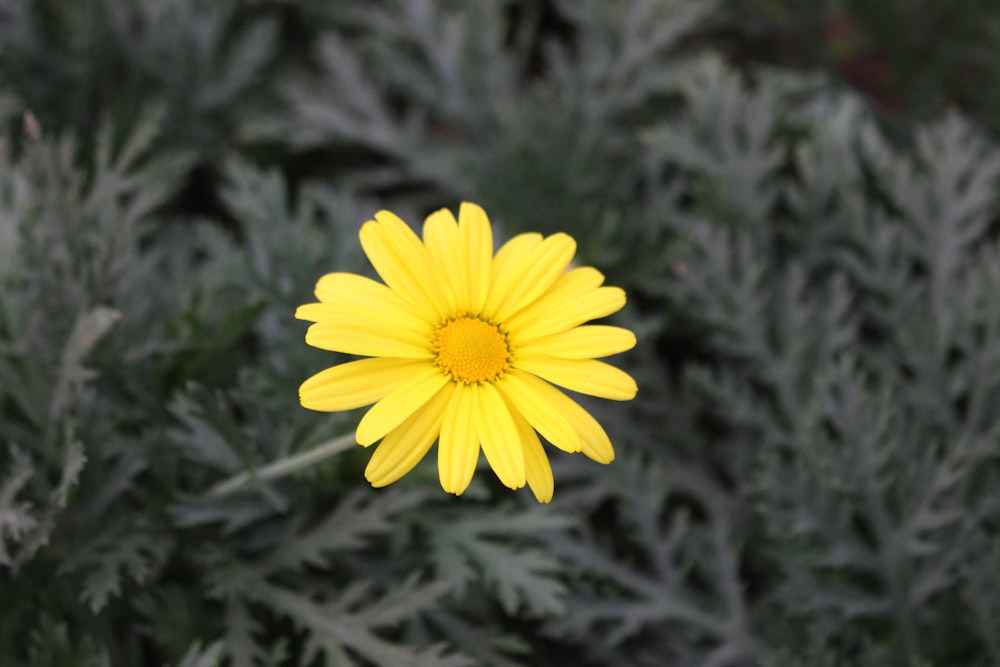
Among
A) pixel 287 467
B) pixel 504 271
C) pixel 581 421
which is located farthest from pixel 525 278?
pixel 287 467

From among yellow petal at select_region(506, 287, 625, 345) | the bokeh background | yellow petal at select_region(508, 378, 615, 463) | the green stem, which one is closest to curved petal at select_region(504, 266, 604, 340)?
yellow petal at select_region(506, 287, 625, 345)

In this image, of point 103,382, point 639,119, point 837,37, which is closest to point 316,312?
point 103,382

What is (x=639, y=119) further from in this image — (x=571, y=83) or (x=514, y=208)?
(x=514, y=208)

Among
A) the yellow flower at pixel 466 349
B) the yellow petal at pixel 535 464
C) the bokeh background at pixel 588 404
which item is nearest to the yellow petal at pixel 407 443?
the yellow flower at pixel 466 349

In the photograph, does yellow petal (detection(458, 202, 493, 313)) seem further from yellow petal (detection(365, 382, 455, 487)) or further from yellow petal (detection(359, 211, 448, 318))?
yellow petal (detection(365, 382, 455, 487))

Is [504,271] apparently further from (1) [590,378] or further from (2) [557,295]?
(1) [590,378]
